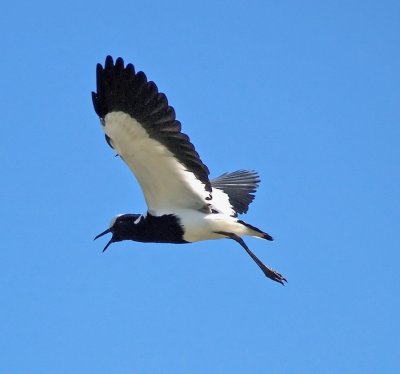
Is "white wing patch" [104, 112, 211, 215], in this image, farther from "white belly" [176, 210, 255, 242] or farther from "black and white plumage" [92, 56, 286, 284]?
"white belly" [176, 210, 255, 242]

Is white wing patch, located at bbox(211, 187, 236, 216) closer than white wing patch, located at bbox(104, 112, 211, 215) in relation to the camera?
No

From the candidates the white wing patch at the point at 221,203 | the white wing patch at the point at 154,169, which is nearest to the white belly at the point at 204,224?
the white wing patch at the point at 154,169

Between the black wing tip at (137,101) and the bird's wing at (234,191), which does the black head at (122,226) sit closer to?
the bird's wing at (234,191)

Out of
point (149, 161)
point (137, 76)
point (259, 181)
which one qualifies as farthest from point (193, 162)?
A: point (259, 181)

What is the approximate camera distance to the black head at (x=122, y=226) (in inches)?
714

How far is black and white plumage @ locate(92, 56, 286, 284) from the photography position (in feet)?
52.9

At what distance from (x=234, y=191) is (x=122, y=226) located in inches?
98.3

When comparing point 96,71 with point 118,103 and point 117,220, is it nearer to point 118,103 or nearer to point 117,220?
point 118,103

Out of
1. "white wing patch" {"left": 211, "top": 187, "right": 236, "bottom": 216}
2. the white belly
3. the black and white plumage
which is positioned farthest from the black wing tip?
"white wing patch" {"left": 211, "top": 187, "right": 236, "bottom": 216}

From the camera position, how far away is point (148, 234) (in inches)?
709

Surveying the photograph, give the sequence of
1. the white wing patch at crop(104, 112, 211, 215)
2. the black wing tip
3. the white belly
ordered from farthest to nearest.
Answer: the white belly, the white wing patch at crop(104, 112, 211, 215), the black wing tip

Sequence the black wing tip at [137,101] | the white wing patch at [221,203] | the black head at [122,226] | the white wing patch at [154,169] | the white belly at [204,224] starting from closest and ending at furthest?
1. the black wing tip at [137,101]
2. the white wing patch at [154,169]
3. the white belly at [204,224]
4. the black head at [122,226]
5. the white wing patch at [221,203]

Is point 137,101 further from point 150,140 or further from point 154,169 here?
point 154,169

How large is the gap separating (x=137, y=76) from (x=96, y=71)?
0.52 m
